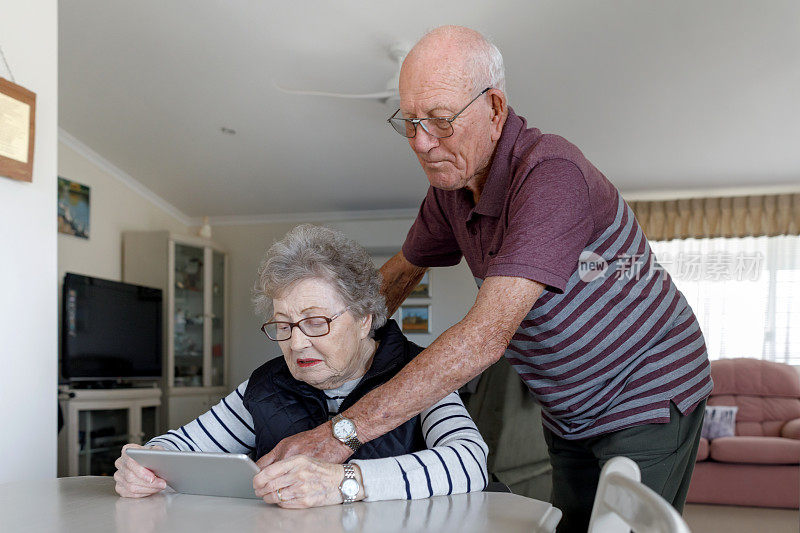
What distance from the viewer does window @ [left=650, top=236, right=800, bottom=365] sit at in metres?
6.17

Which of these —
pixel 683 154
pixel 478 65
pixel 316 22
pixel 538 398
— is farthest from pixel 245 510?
pixel 683 154

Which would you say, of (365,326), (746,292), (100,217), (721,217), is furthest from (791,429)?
(100,217)

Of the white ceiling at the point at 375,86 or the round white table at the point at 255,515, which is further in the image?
the white ceiling at the point at 375,86

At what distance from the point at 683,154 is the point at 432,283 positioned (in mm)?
2568

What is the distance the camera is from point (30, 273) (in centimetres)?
196

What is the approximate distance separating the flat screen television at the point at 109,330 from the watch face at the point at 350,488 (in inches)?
169

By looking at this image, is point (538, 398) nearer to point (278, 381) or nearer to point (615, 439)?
point (615, 439)

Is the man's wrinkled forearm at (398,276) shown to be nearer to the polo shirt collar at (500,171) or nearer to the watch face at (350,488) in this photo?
the polo shirt collar at (500,171)

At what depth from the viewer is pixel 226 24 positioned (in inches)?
157

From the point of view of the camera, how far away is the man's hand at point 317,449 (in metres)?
1.13

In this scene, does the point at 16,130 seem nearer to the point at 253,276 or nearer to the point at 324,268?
the point at 324,268

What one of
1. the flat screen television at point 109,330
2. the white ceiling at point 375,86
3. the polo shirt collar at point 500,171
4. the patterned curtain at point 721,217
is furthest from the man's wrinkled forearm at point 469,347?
the patterned curtain at point 721,217

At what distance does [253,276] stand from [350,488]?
5944mm

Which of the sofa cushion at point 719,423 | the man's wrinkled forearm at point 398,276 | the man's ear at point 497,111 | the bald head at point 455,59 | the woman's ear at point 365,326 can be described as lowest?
the sofa cushion at point 719,423
